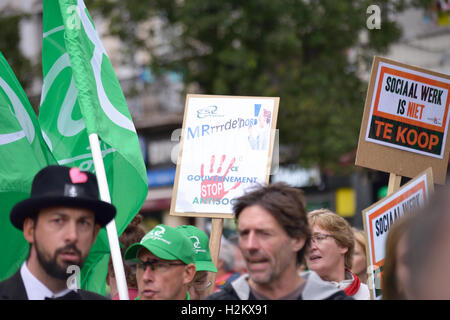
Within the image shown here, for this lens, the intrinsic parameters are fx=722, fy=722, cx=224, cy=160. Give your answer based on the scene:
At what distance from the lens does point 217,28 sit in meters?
13.1

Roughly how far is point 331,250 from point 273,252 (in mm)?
1833

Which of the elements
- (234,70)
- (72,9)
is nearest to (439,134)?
(72,9)

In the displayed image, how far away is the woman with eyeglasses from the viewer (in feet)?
15.0

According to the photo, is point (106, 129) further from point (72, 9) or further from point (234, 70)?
point (234, 70)

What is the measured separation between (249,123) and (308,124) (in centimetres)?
832

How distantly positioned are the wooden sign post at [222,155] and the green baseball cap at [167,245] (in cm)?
95

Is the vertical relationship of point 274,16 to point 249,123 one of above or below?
above

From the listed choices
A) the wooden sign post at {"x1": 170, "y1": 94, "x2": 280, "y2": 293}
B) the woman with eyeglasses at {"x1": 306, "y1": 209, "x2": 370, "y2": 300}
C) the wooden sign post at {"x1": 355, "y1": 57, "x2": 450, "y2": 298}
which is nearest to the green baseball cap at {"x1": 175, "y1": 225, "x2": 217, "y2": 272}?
the wooden sign post at {"x1": 170, "y1": 94, "x2": 280, "y2": 293}

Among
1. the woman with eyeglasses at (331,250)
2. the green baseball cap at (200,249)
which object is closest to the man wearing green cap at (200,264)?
the green baseball cap at (200,249)

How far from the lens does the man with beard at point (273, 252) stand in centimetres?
284

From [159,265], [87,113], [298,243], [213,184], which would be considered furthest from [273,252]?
[213,184]

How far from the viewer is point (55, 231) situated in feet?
8.85

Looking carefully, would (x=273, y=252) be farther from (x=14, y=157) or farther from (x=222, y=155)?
(x=222, y=155)
